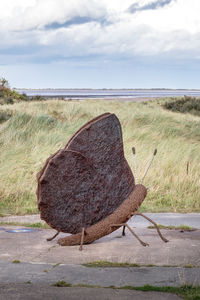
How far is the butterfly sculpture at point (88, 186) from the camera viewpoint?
5992 millimetres

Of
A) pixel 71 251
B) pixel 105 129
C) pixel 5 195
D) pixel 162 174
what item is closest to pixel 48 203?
pixel 71 251

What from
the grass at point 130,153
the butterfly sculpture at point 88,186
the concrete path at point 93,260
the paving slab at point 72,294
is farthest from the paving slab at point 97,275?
the grass at point 130,153

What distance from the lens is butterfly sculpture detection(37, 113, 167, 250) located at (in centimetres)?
599

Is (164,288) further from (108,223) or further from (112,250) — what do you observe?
(108,223)

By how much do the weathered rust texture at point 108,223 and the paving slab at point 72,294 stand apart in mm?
1652

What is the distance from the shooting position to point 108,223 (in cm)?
627

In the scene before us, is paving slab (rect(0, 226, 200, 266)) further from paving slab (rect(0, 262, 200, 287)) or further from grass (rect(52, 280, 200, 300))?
grass (rect(52, 280, 200, 300))

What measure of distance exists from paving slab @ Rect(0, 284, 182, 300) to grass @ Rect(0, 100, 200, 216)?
6028 mm

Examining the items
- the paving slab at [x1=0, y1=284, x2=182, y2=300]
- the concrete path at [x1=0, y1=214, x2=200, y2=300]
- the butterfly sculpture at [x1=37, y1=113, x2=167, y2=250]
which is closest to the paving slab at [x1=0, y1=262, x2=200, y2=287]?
the concrete path at [x1=0, y1=214, x2=200, y2=300]

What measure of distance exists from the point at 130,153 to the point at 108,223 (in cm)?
848

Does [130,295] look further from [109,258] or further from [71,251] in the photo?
[71,251]

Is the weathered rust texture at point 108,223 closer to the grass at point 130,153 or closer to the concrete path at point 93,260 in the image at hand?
the concrete path at point 93,260

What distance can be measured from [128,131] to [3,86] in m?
28.3

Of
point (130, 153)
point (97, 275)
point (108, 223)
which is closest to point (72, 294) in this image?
point (97, 275)
